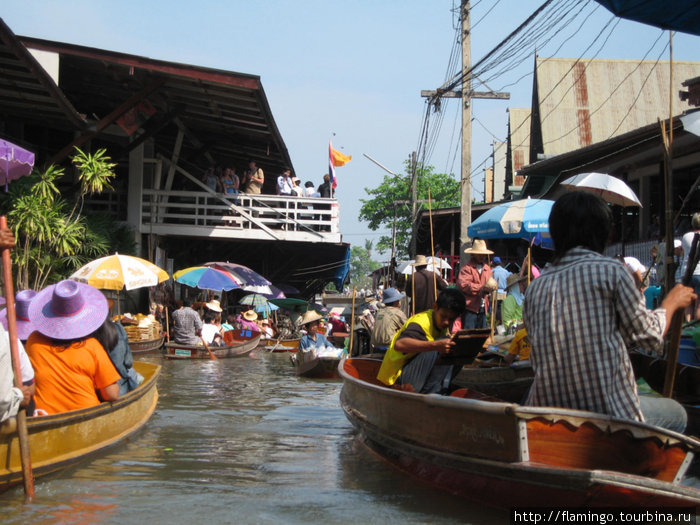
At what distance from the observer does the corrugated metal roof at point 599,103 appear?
73.2 feet

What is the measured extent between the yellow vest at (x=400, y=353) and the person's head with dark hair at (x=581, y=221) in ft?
7.22

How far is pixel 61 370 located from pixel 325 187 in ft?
58.6

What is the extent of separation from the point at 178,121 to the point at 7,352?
15.4m

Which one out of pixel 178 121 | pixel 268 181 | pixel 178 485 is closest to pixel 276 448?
pixel 178 485

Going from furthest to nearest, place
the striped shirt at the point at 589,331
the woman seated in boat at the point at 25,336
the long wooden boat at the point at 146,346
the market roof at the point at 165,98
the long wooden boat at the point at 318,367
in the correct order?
the long wooden boat at the point at 146,346 → the market roof at the point at 165,98 → the long wooden boat at the point at 318,367 → the woman seated in boat at the point at 25,336 → the striped shirt at the point at 589,331

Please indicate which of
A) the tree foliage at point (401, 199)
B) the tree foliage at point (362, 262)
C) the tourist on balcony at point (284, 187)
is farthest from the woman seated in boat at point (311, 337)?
the tree foliage at point (362, 262)

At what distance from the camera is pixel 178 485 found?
5.63 meters

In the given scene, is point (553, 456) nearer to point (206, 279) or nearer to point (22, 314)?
point (22, 314)

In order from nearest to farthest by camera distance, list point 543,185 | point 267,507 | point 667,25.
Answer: point 267,507, point 667,25, point 543,185

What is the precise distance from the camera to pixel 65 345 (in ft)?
18.9

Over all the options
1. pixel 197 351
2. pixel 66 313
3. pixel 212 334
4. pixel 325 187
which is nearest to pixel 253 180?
pixel 325 187

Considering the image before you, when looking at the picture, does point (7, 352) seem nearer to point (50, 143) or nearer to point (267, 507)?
point (267, 507)

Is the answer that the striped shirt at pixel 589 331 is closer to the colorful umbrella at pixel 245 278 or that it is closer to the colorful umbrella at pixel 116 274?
the colorful umbrella at pixel 116 274

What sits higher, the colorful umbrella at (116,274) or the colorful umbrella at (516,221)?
the colorful umbrella at (516,221)
